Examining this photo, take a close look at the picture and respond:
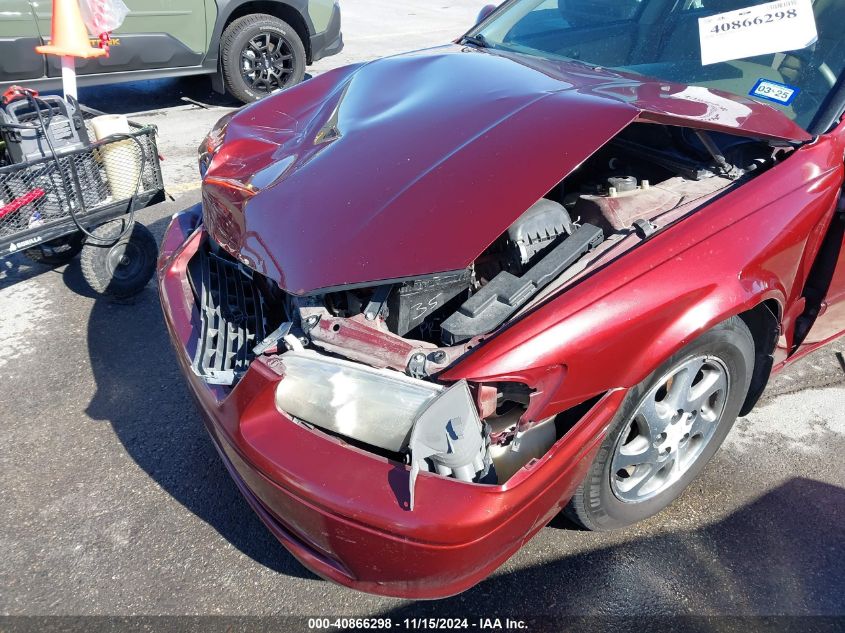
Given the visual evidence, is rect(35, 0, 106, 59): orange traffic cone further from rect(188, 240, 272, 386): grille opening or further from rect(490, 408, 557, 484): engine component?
rect(490, 408, 557, 484): engine component

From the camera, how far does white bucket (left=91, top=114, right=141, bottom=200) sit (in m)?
3.27

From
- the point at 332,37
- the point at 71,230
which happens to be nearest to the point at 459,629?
the point at 71,230

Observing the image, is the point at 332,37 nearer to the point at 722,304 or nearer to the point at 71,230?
the point at 71,230

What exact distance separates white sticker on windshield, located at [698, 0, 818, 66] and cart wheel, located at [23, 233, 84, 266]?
3.06 meters

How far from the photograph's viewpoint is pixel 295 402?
1781mm

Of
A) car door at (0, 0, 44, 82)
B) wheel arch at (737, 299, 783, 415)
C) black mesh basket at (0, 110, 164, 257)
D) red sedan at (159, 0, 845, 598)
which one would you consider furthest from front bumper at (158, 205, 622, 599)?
car door at (0, 0, 44, 82)

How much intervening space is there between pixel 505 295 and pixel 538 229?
32 centimetres

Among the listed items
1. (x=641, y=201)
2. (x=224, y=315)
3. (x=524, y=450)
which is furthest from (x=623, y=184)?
(x=224, y=315)

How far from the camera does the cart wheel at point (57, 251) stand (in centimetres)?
354

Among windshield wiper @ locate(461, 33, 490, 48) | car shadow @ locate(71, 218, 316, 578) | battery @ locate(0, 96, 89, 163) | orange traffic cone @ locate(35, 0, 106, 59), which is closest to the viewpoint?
car shadow @ locate(71, 218, 316, 578)

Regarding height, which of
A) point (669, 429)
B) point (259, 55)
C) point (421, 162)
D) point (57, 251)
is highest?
point (421, 162)

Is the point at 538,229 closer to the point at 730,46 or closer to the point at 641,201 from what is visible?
the point at 641,201

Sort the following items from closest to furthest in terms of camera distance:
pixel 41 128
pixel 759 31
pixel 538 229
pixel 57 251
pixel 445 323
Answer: pixel 445 323, pixel 538 229, pixel 759 31, pixel 41 128, pixel 57 251

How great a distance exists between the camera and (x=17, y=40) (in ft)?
17.2
